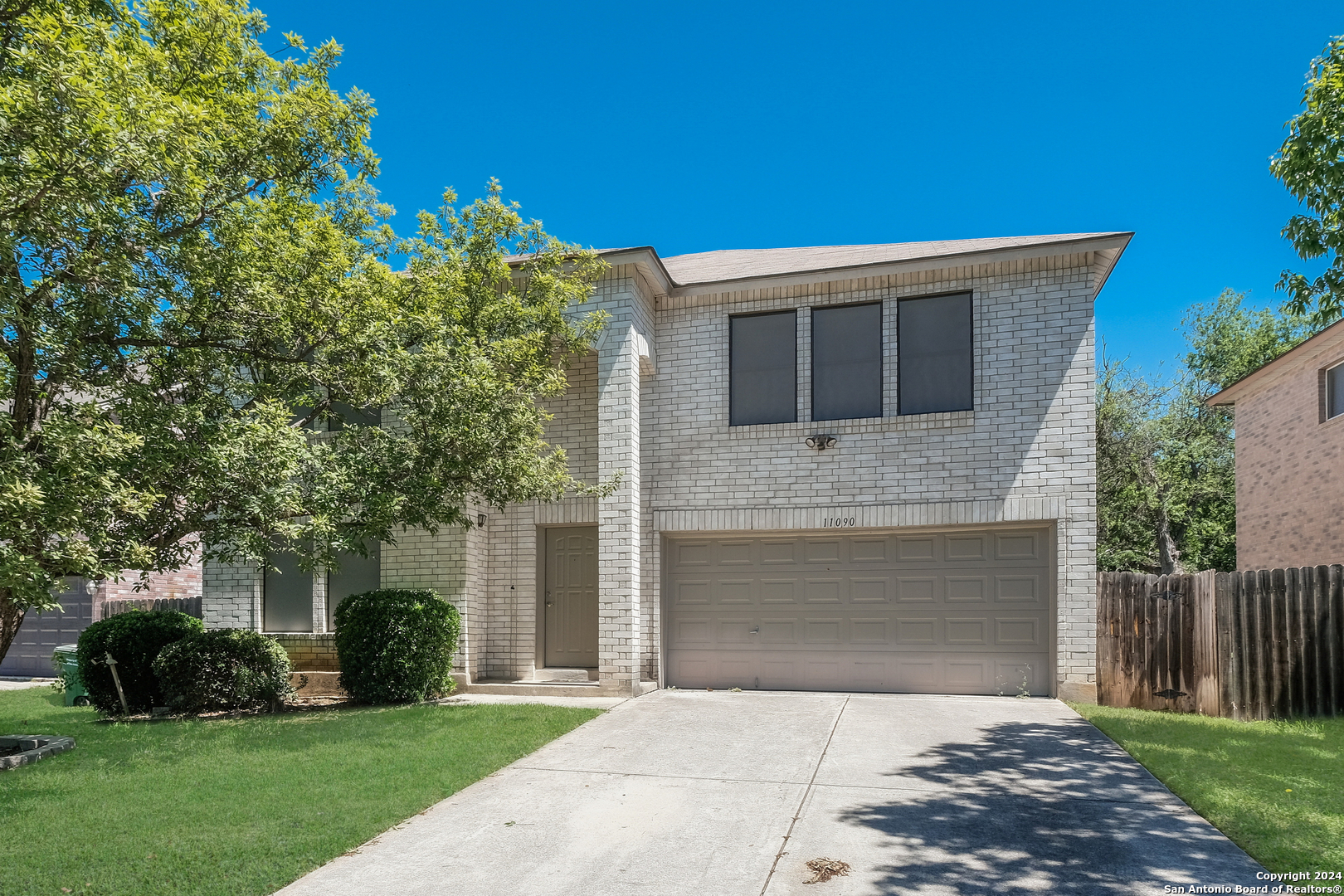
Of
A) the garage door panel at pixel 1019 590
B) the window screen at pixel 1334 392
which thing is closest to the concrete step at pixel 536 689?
the garage door panel at pixel 1019 590

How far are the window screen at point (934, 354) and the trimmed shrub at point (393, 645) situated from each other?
6.77 metres

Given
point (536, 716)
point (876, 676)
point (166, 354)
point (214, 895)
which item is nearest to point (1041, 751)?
point (876, 676)

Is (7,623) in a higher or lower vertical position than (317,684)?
higher

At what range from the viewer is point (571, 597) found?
1238 centimetres

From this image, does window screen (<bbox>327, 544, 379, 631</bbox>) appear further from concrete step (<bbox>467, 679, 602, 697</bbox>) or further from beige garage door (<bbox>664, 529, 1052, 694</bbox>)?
beige garage door (<bbox>664, 529, 1052, 694</bbox>)

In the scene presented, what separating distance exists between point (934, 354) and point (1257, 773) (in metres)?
6.23

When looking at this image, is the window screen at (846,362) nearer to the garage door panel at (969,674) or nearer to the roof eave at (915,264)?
the roof eave at (915,264)

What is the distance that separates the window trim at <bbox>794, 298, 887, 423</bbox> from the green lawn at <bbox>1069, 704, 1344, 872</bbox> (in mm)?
4453

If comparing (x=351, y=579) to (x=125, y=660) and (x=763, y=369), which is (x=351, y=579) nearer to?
(x=125, y=660)

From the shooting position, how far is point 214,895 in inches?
174

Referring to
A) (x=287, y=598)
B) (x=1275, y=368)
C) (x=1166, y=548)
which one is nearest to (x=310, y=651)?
(x=287, y=598)

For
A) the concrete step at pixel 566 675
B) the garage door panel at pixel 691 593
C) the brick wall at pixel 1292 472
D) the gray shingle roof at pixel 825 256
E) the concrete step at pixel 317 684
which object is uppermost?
the gray shingle roof at pixel 825 256

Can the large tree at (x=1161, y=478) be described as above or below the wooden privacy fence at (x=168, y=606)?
above

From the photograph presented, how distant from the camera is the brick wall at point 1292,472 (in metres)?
15.0
